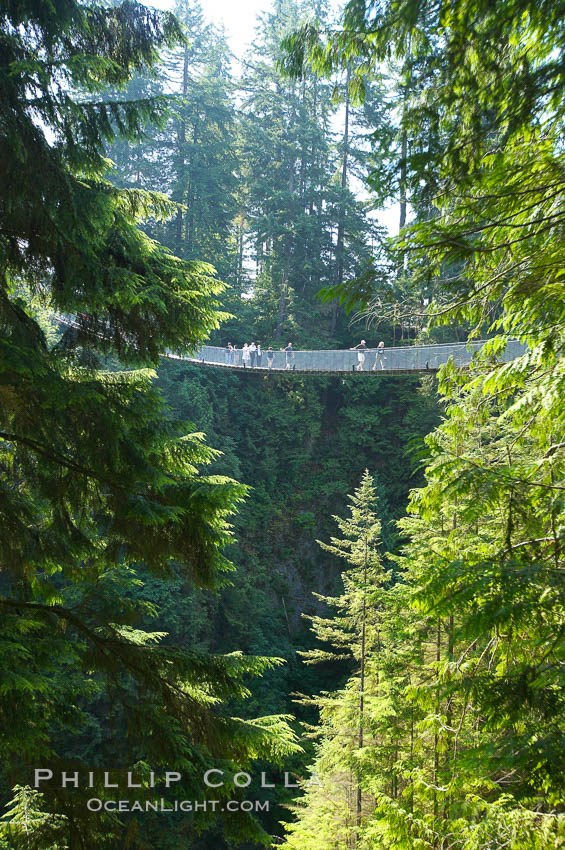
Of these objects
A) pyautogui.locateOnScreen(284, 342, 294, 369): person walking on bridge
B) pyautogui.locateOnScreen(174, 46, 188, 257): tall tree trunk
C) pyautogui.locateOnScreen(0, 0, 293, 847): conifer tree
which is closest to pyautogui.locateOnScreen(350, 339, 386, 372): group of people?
pyautogui.locateOnScreen(284, 342, 294, 369): person walking on bridge

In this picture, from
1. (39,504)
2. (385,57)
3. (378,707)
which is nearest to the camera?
(385,57)

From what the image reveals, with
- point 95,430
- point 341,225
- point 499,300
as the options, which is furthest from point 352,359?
point 499,300

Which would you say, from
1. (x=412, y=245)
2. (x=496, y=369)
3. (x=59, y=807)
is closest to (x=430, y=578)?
(x=496, y=369)

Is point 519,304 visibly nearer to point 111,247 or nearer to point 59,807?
point 111,247

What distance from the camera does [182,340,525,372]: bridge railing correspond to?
11.0 metres

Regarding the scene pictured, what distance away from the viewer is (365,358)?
40.7 feet

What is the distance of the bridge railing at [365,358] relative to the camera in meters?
11.0

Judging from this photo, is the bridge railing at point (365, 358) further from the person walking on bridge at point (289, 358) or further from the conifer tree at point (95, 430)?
the conifer tree at point (95, 430)

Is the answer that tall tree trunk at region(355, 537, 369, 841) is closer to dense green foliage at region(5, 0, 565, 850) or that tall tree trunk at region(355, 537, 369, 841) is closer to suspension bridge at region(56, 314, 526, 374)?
dense green foliage at region(5, 0, 565, 850)

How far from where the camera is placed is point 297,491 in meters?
18.6

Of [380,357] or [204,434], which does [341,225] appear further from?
[204,434]

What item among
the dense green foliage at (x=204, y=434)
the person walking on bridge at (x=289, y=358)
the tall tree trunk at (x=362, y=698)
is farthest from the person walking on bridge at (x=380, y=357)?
the dense green foliage at (x=204, y=434)

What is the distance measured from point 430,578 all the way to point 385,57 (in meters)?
2.07

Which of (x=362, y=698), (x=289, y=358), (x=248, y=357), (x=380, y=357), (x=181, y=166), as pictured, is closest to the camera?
(x=362, y=698)
